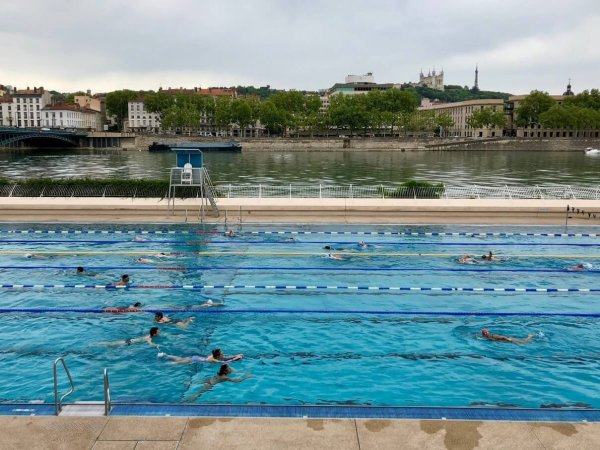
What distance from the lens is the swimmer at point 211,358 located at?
1243cm

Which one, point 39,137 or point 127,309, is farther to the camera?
point 39,137

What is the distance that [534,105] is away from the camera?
16538 centimetres

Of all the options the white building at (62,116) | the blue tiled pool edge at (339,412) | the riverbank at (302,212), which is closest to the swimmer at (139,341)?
the blue tiled pool edge at (339,412)

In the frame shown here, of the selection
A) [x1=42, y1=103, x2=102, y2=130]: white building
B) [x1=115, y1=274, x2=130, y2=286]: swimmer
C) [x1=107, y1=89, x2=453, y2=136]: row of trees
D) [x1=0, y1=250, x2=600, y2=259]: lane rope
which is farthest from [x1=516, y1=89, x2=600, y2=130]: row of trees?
[x1=115, y1=274, x2=130, y2=286]: swimmer

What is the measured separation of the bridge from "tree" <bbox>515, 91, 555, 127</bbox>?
12568cm

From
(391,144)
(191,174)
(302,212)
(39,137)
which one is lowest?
(302,212)

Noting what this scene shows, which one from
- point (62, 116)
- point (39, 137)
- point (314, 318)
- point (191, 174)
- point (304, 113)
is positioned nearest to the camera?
point (314, 318)

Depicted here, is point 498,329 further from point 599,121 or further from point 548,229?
point 599,121

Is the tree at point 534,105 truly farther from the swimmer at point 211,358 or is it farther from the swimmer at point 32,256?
the swimmer at point 211,358

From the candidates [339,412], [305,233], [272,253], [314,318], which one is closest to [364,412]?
[339,412]

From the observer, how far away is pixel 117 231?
1009 inches

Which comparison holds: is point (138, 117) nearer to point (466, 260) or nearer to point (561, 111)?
point (561, 111)

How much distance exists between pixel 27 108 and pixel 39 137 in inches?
2501

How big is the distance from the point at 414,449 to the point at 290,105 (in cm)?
16429
